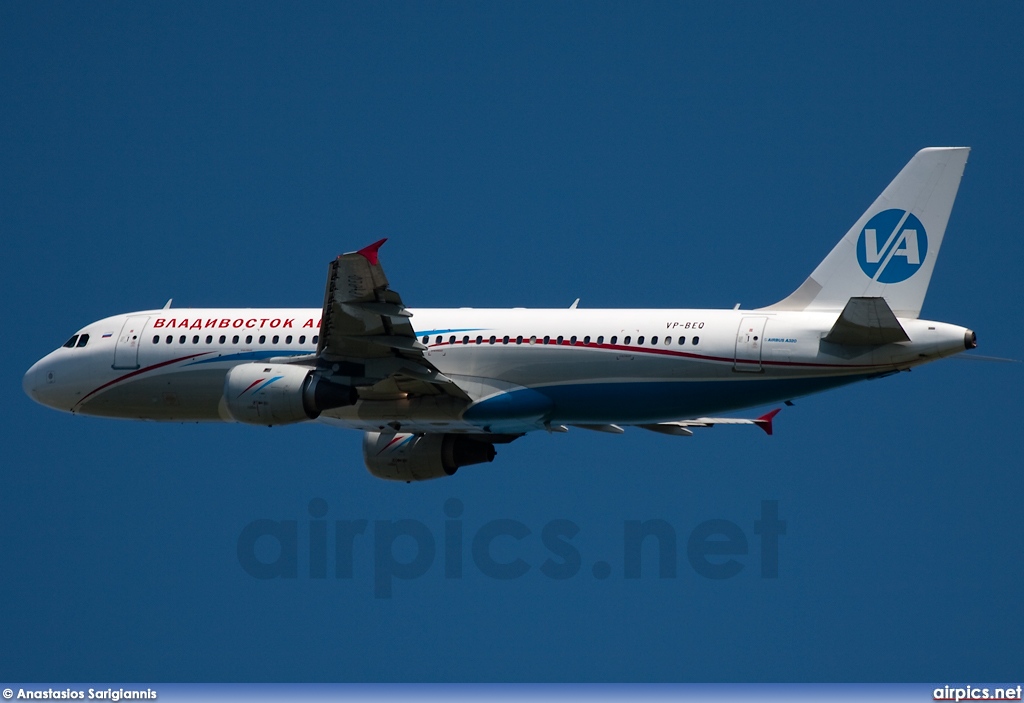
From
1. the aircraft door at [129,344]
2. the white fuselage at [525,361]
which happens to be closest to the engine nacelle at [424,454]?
the white fuselage at [525,361]

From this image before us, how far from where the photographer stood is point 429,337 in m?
40.0

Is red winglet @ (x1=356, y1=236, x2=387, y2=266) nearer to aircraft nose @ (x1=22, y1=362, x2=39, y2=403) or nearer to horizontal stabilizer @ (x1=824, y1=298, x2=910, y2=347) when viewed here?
horizontal stabilizer @ (x1=824, y1=298, x2=910, y2=347)

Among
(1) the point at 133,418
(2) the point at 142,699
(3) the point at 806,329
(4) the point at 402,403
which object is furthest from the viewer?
→ (1) the point at 133,418

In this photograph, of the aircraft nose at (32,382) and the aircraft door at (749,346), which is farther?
the aircraft nose at (32,382)

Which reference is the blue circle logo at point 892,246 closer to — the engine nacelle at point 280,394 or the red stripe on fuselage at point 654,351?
the red stripe on fuselage at point 654,351

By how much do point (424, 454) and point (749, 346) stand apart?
10.0m

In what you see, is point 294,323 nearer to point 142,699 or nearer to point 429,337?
point 429,337

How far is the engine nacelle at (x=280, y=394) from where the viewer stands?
3731cm

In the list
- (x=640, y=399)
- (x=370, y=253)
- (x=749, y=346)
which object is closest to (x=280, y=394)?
(x=370, y=253)

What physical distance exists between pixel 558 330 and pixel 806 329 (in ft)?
19.0

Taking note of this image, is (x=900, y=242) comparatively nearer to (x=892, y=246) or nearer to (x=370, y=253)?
(x=892, y=246)

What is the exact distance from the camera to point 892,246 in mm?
37344

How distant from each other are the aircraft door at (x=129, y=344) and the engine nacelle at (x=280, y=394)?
5116 millimetres

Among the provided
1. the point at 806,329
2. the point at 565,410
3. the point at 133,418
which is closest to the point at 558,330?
the point at 565,410
